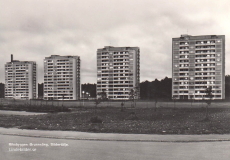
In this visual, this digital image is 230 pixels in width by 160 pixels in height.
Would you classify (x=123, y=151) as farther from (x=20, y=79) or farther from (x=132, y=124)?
(x=20, y=79)

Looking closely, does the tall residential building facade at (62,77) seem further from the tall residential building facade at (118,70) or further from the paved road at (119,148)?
the paved road at (119,148)

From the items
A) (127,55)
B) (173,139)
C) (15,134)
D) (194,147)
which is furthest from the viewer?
(127,55)

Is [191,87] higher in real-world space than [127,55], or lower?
lower

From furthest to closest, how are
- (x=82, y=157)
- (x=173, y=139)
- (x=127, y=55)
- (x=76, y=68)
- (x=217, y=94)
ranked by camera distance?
(x=76, y=68) < (x=127, y=55) < (x=217, y=94) < (x=173, y=139) < (x=82, y=157)

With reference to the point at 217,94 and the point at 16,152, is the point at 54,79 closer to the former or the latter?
the point at 217,94

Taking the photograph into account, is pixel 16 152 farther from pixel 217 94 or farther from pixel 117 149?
pixel 217 94

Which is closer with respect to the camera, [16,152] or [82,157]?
[82,157]

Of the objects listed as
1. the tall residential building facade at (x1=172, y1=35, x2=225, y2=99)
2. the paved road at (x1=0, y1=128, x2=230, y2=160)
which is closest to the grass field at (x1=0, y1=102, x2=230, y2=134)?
the paved road at (x1=0, y1=128, x2=230, y2=160)

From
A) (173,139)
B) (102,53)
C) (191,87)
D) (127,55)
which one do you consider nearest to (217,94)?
(191,87)
